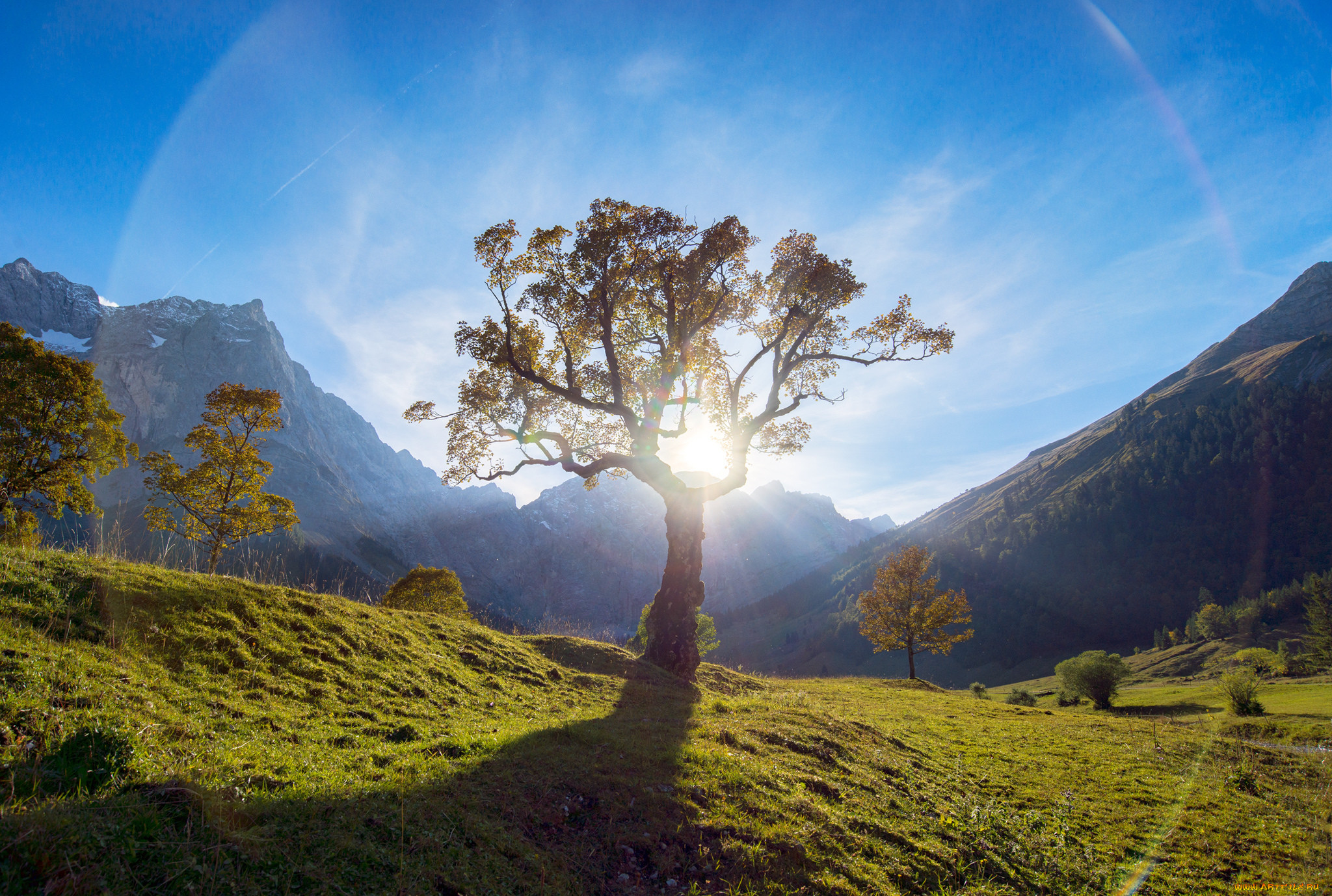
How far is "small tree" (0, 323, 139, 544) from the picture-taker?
21.1 m

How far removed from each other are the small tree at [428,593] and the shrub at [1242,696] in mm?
45124

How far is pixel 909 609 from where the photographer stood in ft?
145

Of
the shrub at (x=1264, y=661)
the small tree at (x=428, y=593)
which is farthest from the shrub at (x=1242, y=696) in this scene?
the shrub at (x=1264, y=661)

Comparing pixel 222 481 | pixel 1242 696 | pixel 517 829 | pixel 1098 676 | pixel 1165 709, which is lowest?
pixel 1165 709

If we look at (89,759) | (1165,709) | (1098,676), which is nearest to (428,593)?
(89,759)

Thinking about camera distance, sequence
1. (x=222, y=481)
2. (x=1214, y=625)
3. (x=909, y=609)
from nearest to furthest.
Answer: (x=222, y=481) < (x=909, y=609) < (x=1214, y=625)

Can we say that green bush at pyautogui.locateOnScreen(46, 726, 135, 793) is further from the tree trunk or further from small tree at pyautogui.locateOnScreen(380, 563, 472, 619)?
small tree at pyautogui.locateOnScreen(380, 563, 472, 619)

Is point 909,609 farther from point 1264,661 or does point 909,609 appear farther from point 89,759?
point 1264,661

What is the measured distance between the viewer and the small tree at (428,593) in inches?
1486

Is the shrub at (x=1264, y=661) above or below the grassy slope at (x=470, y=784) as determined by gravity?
below

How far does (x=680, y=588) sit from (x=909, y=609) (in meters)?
33.2

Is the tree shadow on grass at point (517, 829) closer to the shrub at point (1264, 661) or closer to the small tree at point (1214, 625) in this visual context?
the shrub at point (1264, 661)

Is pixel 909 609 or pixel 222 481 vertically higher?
pixel 222 481

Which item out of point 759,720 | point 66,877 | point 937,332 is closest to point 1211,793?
point 759,720
